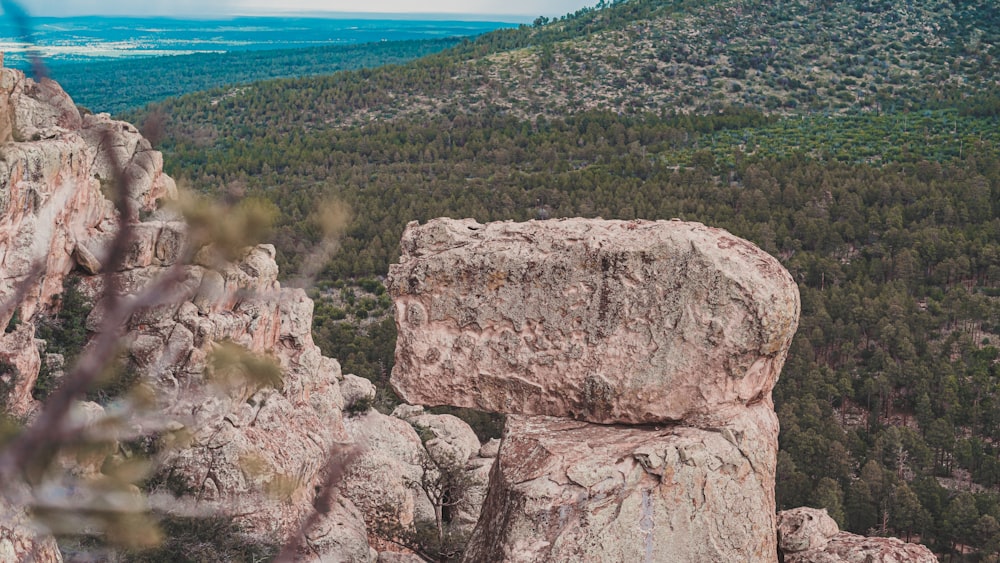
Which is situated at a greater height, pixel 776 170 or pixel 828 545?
pixel 828 545

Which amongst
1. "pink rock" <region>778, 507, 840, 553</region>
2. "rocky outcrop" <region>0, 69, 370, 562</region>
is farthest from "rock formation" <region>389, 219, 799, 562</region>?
"rocky outcrop" <region>0, 69, 370, 562</region>

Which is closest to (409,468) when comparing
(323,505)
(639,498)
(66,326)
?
(66,326)

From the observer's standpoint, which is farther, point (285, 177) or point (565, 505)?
point (285, 177)

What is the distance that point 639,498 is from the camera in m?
7.63

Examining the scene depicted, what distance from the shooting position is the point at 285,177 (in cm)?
6556

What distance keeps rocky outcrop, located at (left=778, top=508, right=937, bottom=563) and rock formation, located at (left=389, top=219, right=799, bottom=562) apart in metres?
2.23

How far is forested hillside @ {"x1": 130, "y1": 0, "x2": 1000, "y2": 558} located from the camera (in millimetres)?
30266

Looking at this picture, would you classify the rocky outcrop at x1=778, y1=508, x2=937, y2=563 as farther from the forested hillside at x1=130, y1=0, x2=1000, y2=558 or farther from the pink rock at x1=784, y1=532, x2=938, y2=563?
the forested hillside at x1=130, y1=0, x2=1000, y2=558

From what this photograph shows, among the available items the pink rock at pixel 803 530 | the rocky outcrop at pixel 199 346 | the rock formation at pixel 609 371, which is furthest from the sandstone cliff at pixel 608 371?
the rocky outcrop at pixel 199 346

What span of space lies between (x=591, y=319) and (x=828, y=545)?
14.3 ft

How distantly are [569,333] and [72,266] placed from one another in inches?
635

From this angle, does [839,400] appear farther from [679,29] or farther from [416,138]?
[679,29]

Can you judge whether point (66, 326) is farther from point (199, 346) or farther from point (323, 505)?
point (323, 505)

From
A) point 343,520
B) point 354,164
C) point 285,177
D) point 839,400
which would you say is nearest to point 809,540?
point 343,520
